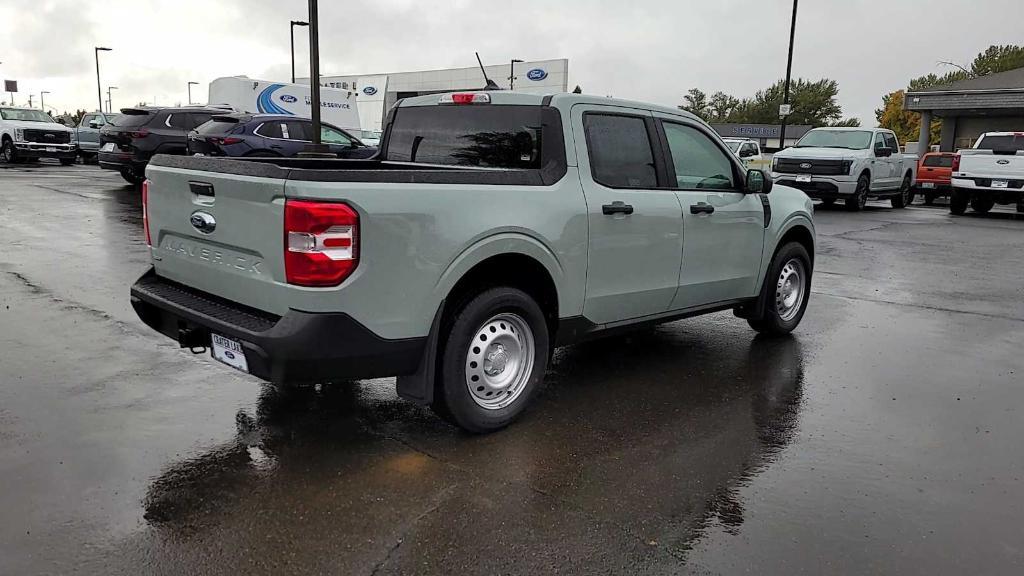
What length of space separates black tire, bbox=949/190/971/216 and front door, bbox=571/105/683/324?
1732 cm

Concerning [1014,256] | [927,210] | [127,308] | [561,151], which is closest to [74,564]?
[561,151]

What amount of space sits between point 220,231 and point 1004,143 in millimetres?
19754

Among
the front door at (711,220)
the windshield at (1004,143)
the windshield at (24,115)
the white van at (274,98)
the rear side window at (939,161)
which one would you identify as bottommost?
the front door at (711,220)

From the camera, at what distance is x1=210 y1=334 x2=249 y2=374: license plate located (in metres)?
3.65

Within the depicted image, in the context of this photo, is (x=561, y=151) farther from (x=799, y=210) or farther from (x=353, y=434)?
(x=799, y=210)

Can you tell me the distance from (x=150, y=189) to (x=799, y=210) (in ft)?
15.7

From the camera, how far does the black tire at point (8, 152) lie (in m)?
27.2

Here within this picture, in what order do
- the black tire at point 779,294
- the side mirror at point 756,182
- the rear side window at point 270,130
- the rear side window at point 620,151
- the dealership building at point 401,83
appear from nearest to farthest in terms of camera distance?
the rear side window at point 620,151
the side mirror at point 756,182
the black tire at point 779,294
the rear side window at point 270,130
the dealership building at point 401,83

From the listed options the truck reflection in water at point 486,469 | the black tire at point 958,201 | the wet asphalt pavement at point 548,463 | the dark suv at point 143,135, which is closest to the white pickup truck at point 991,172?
the black tire at point 958,201

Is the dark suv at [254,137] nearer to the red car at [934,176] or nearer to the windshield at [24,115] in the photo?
the windshield at [24,115]

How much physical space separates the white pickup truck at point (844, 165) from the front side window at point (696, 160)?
44.0 feet

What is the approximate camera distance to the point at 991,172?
18.3m

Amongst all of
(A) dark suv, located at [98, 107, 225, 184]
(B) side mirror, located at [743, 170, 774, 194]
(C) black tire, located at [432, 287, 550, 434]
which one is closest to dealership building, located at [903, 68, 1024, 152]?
(A) dark suv, located at [98, 107, 225, 184]

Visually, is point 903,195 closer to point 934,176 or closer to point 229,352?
point 934,176
